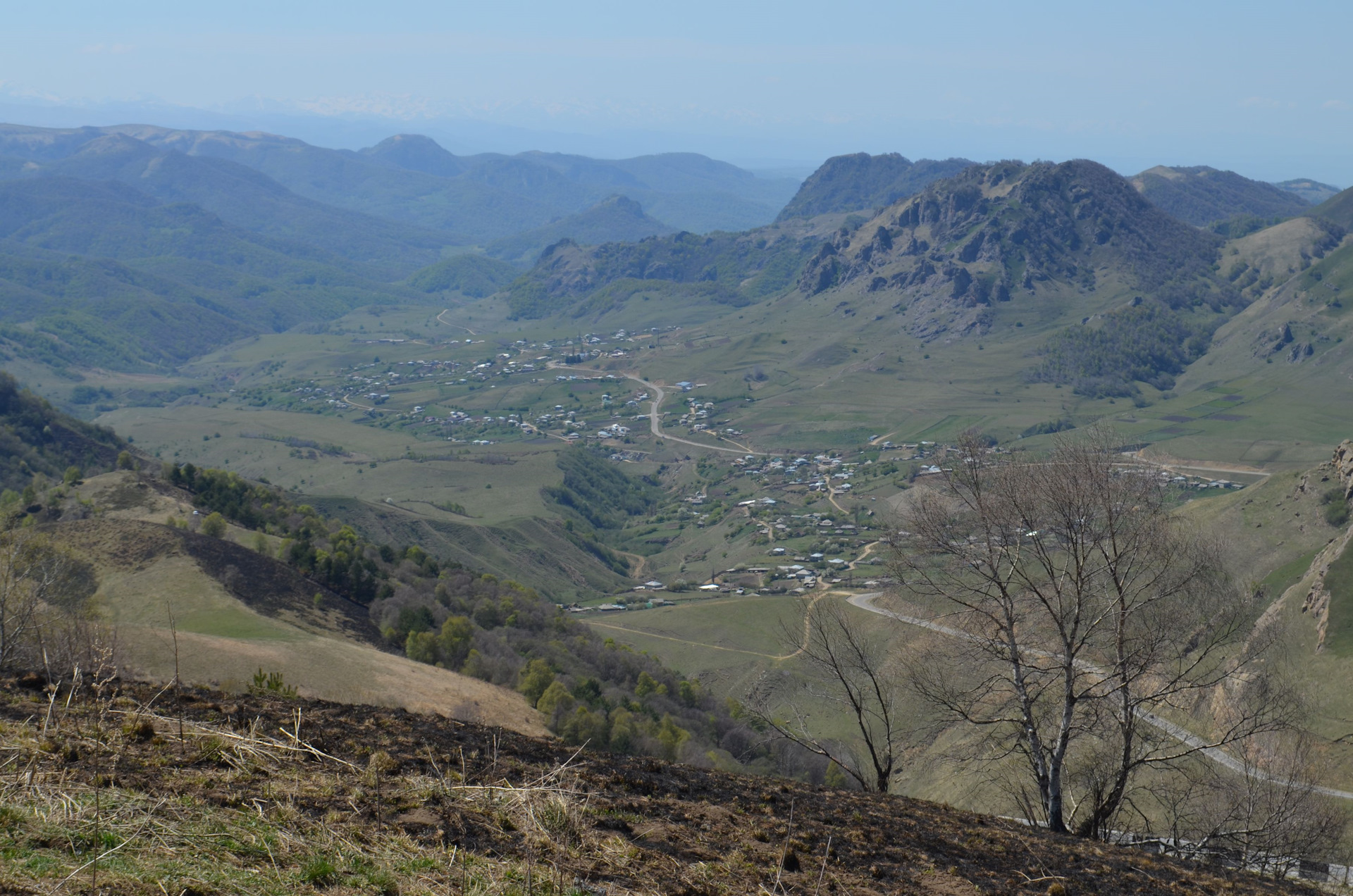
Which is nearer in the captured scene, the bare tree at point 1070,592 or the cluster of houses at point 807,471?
the bare tree at point 1070,592

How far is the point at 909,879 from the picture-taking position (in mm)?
12648

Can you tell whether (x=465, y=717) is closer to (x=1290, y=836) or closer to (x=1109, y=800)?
(x=1109, y=800)

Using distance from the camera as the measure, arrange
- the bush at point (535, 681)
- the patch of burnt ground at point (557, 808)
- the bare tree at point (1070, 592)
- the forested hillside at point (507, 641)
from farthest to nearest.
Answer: the bush at point (535, 681)
the forested hillside at point (507, 641)
the bare tree at point (1070, 592)
the patch of burnt ground at point (557, 808)

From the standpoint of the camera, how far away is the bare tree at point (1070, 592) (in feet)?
66.9

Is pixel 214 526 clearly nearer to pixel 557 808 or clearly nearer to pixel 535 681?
pixel 535 681

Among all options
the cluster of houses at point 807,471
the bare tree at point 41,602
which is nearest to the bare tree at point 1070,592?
the bare tree at point 41,602

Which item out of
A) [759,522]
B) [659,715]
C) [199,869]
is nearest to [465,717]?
[659,715]

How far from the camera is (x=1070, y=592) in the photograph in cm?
2191

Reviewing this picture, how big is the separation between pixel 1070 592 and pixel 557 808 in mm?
15004

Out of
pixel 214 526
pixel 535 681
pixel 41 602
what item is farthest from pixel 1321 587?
pixel 214 526

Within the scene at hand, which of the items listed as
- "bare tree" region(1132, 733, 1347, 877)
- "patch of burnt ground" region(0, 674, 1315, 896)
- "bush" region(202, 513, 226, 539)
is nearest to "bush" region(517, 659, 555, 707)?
"bush" region(202, 513, 226, 539)

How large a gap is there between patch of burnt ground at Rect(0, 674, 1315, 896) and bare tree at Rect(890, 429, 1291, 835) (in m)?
3.84

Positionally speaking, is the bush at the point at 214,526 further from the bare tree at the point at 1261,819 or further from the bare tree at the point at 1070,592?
the bare tree at the point at 1261,819

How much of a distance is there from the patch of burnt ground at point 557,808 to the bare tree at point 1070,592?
384 cm
